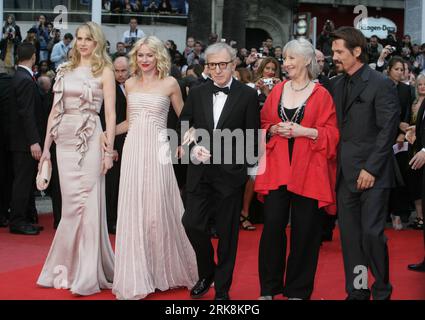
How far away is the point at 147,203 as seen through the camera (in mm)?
5715

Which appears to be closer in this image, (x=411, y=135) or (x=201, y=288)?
(x=201, y=288)

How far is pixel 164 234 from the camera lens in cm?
579

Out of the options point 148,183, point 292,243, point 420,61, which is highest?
point 420,61

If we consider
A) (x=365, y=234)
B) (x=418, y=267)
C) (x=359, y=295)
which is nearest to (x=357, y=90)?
(x=365, y=234)

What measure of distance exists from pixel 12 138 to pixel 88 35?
127 inches

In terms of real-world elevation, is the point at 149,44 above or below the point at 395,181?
→ above

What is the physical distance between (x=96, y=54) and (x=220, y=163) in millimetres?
1345

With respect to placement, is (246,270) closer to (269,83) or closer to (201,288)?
(201,288)

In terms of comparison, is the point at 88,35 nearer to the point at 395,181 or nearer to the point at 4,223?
the point at 395,181

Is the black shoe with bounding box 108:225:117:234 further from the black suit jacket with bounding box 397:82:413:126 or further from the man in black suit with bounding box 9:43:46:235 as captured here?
the black suit jacket with bounding box 397:82:413:126

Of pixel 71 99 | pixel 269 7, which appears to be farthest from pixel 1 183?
pixel 269 7

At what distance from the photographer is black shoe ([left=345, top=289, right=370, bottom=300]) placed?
5234mm

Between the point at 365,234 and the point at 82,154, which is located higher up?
the point at 82,154

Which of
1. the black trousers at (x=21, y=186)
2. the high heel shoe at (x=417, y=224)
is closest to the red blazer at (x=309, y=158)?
the black trousers at (x=21, y=186)
